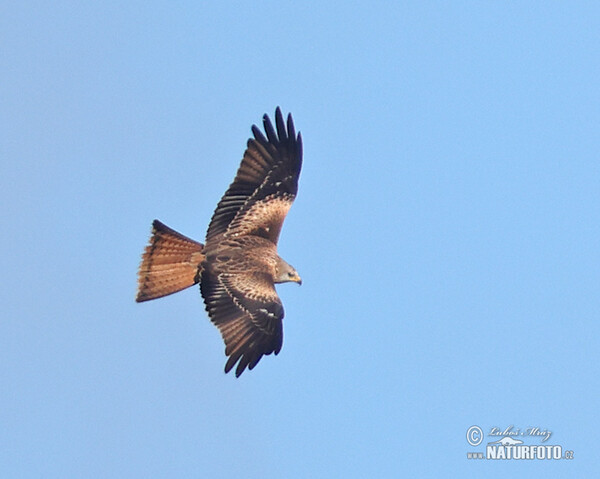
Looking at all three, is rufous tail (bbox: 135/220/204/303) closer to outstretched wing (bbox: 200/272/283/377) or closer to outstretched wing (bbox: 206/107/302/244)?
outstretched wing (bbox: 200/272/283/377)

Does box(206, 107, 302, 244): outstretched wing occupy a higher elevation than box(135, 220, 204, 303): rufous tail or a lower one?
higher

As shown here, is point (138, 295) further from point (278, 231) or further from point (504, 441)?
point (504, 441)

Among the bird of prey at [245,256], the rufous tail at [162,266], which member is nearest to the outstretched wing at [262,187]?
the bird of prey at [245,256]

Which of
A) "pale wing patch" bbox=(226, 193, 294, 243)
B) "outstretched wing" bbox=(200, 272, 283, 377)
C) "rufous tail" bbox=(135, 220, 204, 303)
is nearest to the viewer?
"outstretched wing" bbox=(200, 272, 283, 377)

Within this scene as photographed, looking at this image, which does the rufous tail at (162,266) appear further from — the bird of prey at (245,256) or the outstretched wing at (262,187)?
the outstretched wing at (262,187)

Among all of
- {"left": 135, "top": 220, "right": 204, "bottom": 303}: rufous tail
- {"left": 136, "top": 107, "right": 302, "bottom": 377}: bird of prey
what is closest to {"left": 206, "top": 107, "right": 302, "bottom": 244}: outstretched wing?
{"left": 136, "top": 107, "right": 302, "bottom": 377}: bird of prey

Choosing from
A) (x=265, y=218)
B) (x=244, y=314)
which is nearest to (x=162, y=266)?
(x=244, y=314)

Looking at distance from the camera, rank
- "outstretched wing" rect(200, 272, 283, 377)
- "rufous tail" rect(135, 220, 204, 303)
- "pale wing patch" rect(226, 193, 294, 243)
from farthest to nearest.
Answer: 1. "pale wing patch" rect(226, 193, 294, 243)
2. "rufous tail" rect(135, 220, 204, 303)
3. "outstretched wing" rect(200, 272, 283, 377)

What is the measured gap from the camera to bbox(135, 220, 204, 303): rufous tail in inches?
677

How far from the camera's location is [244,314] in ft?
55.9

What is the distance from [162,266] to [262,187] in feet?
5.67

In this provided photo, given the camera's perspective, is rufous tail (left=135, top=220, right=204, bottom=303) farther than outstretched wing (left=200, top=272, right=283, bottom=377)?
Yes

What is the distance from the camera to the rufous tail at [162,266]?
677 inches

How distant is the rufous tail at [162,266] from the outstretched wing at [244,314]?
0.29 meters
